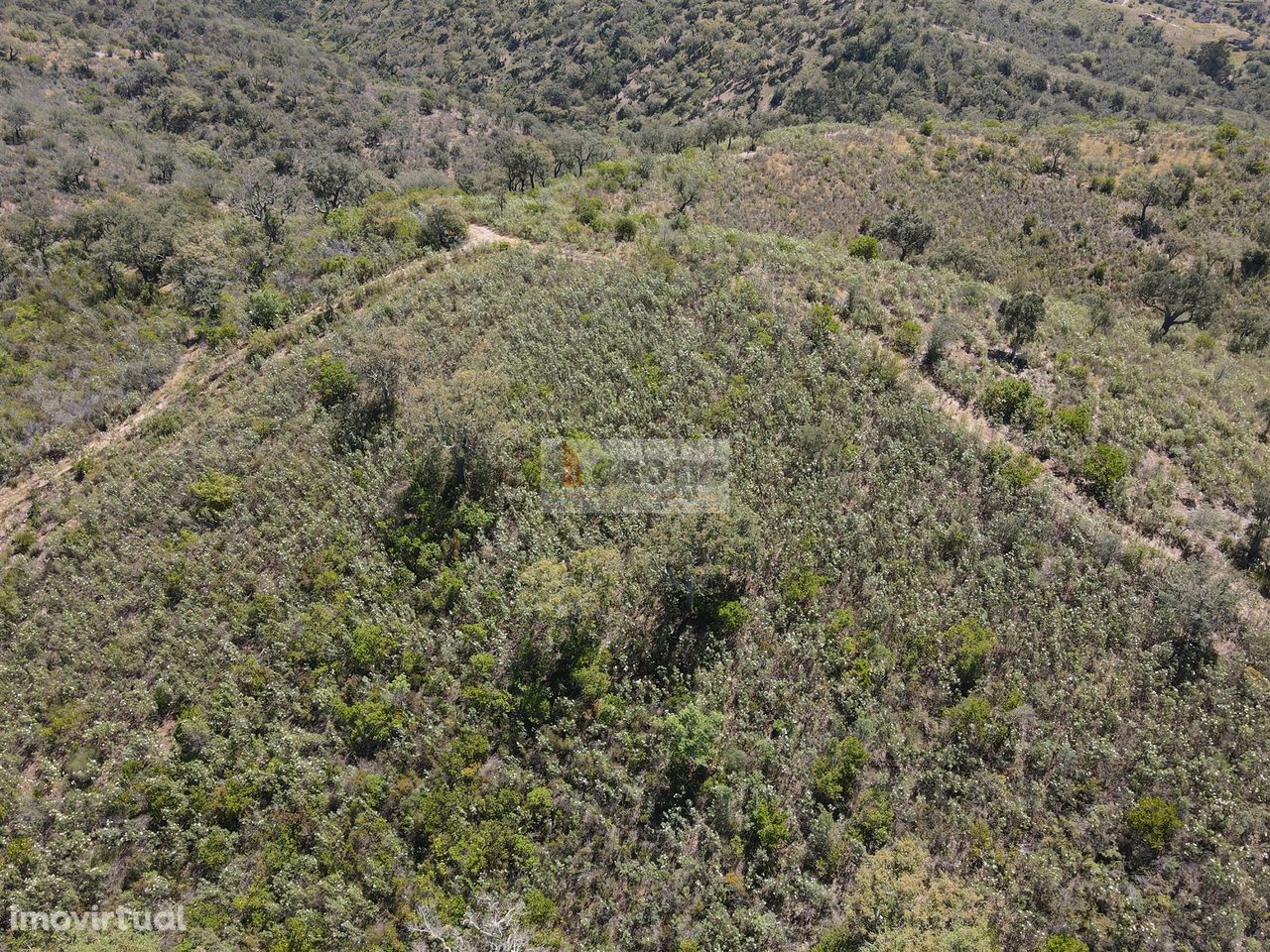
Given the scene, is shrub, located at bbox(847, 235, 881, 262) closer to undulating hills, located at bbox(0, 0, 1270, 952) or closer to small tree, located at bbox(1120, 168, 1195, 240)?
undulating hills, located at bbox(0, 0, 1270, 952)

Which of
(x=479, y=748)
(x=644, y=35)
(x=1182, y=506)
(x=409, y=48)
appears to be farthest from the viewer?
(x=409, y=48)

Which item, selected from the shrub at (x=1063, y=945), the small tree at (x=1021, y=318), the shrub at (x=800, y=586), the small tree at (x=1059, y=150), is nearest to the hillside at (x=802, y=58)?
the small tree at (x=1059, y=150)

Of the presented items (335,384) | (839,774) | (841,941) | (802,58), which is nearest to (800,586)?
(839,774)

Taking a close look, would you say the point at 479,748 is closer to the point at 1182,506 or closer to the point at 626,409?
the point at 626,409

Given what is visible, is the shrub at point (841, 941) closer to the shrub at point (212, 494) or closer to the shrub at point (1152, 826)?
the shrub at point (1152, 826)

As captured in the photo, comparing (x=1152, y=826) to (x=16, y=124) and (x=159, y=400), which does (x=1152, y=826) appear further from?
(x=16, y=124)

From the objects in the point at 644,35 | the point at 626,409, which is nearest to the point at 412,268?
the point at 626,409

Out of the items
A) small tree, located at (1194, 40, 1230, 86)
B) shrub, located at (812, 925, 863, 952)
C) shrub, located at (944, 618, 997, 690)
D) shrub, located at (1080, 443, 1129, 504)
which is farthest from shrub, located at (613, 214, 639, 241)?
small tree, located at (1194, 40, 1230, 86)
